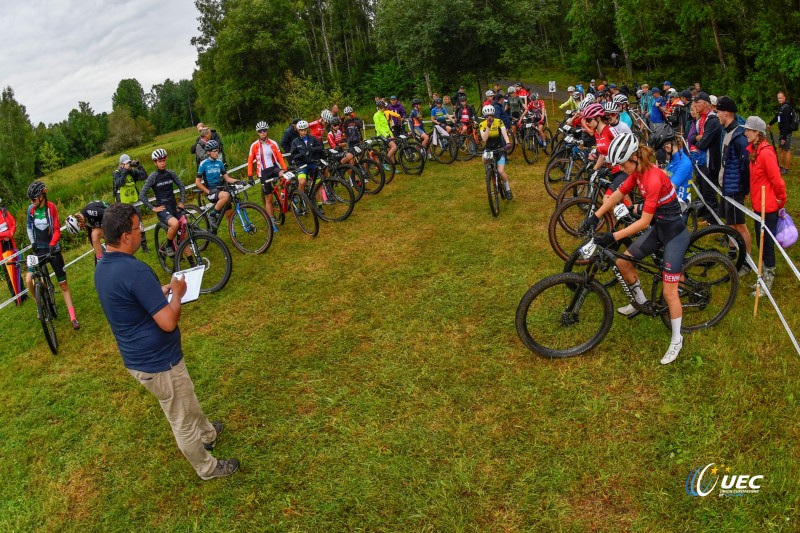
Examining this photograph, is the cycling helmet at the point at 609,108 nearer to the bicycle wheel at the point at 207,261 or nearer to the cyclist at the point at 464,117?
the bicycle wheel at the point at 207,261

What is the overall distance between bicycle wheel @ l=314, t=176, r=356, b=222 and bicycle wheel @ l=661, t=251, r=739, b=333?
6862mm

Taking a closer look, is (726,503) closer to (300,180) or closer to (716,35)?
(300,180)

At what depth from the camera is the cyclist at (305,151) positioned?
1059 cm

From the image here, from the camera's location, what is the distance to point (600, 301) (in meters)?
5.36

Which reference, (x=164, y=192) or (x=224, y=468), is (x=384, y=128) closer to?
(x=164, y=192)

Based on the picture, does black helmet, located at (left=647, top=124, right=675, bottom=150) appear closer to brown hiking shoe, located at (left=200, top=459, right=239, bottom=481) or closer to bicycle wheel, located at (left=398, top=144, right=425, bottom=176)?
brown hiking shoe, located at (left=200, top=459, right=239, bottom=481)

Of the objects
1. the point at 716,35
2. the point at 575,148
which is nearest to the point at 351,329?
the point at 575,148

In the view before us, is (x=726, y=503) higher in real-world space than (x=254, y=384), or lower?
lower

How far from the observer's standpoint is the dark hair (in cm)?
342

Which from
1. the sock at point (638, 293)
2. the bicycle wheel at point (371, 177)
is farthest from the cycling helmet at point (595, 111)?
the bicycle wheel at point (371, 177)

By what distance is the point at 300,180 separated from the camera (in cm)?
1039

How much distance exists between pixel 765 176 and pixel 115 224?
7042 millimetres

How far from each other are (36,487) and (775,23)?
28.0 metres

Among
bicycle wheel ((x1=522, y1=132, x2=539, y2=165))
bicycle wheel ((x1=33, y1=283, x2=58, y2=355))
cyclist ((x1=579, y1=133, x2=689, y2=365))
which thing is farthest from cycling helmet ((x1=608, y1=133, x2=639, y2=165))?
bicycle wheel ((x1=522, y1=132, x2=539, y2=165))
